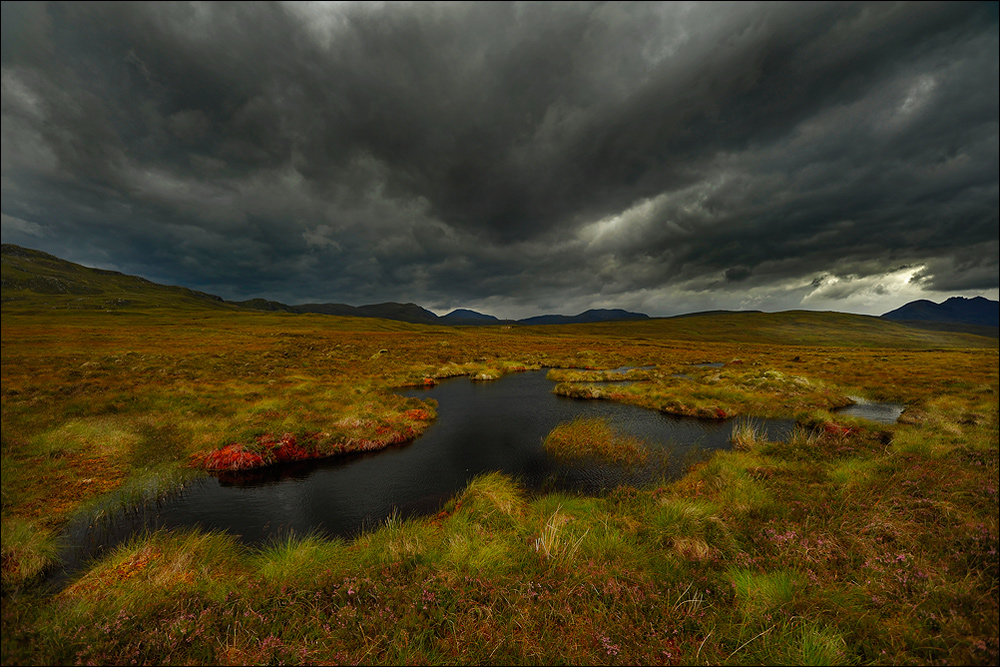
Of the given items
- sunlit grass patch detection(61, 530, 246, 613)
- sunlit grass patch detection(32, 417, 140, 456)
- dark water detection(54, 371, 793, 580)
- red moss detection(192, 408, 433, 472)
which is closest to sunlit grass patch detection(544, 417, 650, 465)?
dark water detection(54, 371, 793, 580)

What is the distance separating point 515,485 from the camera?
577 inches

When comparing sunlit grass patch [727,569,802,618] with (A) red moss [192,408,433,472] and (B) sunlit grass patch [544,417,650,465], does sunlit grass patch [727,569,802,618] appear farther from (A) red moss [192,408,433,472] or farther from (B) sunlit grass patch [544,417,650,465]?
(A) red moss [192,408,433,472]

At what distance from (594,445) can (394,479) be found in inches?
431

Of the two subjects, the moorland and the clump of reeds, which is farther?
the clump of reeds

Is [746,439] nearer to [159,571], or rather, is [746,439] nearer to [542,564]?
[542,564]

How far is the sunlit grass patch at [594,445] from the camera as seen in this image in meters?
18.0

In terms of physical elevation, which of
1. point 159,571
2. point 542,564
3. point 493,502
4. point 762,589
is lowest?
point 493,502

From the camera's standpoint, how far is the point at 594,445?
1925cm

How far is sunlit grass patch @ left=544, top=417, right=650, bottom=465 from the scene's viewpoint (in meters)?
18.0

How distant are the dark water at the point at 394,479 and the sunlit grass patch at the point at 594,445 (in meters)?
0.97

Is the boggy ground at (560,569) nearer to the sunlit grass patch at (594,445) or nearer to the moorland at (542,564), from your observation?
the moorland at (542,564)

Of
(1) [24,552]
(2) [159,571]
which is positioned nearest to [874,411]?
(2) [159,571]

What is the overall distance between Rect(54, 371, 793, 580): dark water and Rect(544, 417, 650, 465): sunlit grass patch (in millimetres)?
972

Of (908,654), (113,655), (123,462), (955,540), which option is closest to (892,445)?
(955,540)
